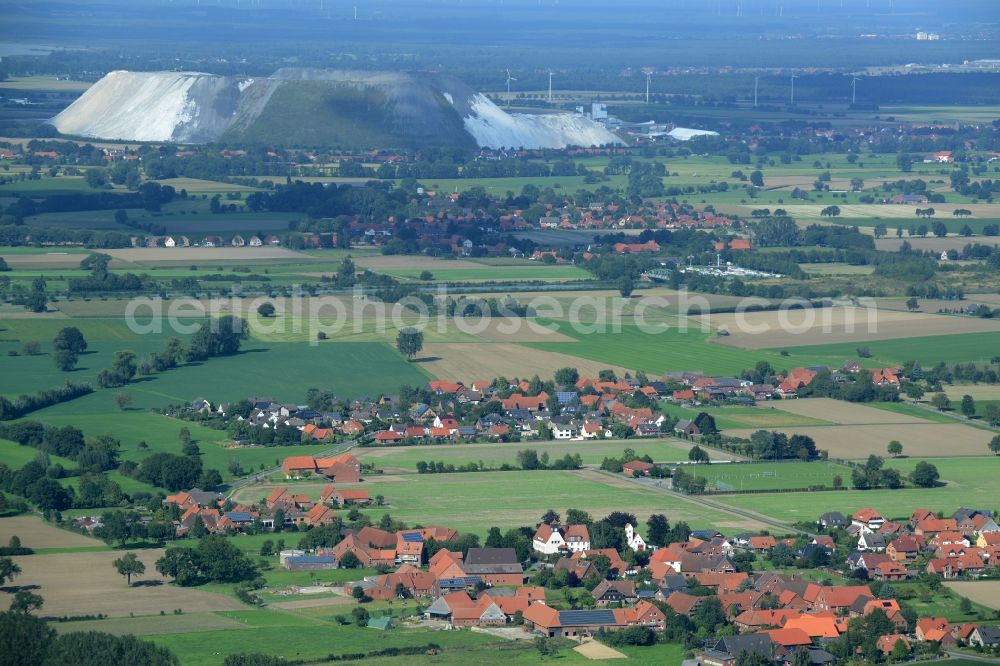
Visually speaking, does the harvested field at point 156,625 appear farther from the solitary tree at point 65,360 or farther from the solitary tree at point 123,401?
the solitary tree at point 65,360

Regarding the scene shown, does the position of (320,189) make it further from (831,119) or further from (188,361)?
(831,119)

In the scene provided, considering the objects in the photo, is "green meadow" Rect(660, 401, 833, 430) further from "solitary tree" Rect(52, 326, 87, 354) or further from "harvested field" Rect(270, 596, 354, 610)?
"harvested field" Rect(270, 596, 354, 610)

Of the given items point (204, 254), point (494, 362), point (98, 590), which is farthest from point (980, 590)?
point (204, 254)

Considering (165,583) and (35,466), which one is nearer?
(165,583)

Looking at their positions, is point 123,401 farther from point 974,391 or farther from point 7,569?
point 974,391

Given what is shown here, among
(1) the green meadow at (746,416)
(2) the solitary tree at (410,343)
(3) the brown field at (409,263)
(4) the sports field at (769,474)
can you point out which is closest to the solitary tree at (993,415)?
(1) the green meadow at (746,416)

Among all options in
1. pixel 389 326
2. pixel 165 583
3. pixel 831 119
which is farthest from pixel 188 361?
pixel 831 119

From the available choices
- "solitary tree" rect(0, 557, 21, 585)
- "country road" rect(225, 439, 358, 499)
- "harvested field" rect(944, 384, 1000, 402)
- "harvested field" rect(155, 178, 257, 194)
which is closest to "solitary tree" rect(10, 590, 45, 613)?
"solitary tree" rect(0, 557, 21, 585)
